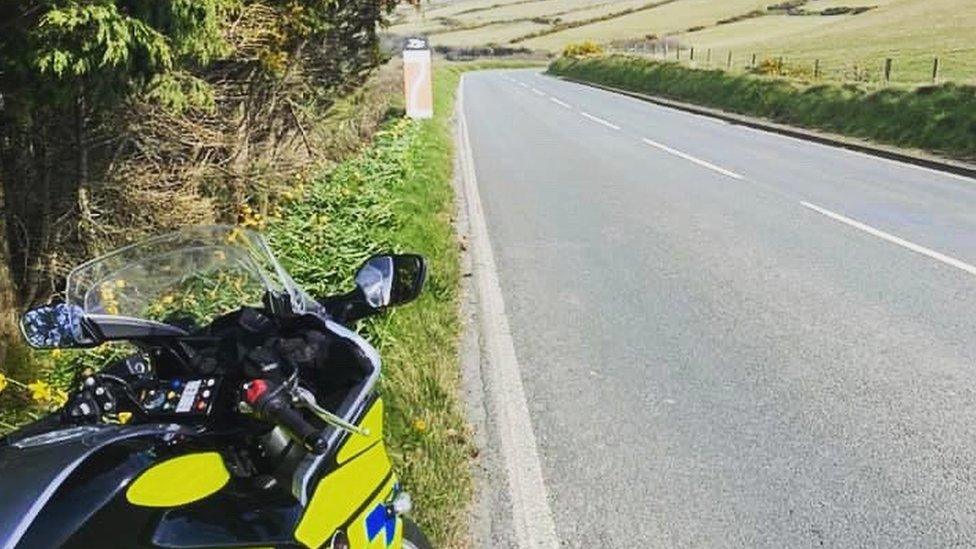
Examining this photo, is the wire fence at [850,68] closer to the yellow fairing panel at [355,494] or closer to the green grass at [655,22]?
the yellow fairing panel at [355,494]

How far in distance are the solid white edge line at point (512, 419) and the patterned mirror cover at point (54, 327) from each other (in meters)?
2.15

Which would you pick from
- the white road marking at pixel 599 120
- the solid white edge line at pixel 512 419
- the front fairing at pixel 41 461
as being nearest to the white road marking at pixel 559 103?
the white road marking at pixel 599 120

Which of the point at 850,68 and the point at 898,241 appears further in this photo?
the point at 850,68

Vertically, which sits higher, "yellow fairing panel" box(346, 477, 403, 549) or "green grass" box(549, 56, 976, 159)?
"yellow fairing panel" box(346, 477, 403, 549)

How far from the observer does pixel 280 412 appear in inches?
68.5

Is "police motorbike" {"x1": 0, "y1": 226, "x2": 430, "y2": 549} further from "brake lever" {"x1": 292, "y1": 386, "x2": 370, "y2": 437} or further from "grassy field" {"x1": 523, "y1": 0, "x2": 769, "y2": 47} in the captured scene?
"grassy field" {"x1": 523, "y1": 0, "x2": 769, "y2": 47}

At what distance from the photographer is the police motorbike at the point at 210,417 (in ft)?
5.53

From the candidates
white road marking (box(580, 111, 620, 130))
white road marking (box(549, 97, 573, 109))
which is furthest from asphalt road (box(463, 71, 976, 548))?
white road marking (box(549, 97, 573, 109))

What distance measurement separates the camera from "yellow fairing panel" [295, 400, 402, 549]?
1.95 m

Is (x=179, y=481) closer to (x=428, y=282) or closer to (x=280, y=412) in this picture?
(x=280, y=412)

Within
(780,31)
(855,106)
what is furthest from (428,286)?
(780,31)

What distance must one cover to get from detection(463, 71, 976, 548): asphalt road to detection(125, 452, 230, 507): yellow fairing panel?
2.21 metres

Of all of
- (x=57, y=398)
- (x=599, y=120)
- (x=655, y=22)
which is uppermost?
(x=655, y=22)

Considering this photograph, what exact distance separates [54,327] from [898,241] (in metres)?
8.43
